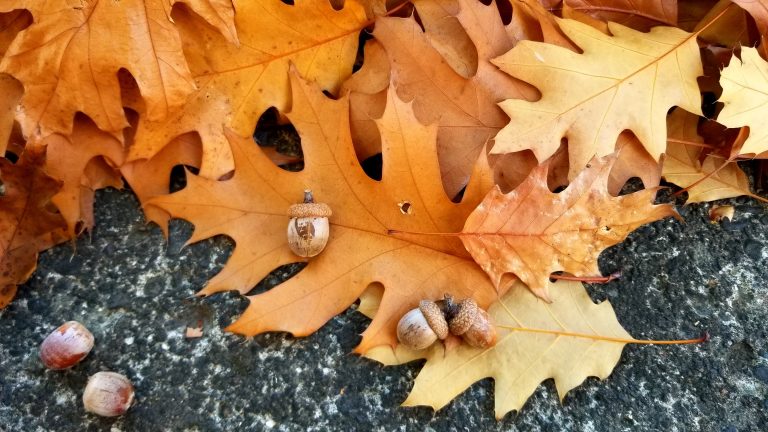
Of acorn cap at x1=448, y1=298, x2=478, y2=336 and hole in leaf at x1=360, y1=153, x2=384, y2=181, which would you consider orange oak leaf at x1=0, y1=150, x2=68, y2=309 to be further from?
acorn cap at x1=448, y1=298, x2=478, y2=336

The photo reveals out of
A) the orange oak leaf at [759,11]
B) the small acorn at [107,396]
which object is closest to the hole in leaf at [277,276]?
the small acorn at [107,396]

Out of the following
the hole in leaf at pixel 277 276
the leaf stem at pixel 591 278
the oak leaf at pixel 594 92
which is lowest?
the hole in leaf at pixel 277 276

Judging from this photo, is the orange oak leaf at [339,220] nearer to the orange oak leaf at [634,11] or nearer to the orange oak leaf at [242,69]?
the orange oak leaf at [242,69]

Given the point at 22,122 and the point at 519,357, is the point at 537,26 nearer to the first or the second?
the point at 519,357

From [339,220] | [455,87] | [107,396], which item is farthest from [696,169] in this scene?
[107,396]

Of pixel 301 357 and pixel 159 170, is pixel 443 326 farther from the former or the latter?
pixel 159 170

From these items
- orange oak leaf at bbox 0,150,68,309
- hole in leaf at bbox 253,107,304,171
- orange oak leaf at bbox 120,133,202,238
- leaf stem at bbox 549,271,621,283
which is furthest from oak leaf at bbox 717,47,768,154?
orange oak leaf at bbox 0,150,68,309

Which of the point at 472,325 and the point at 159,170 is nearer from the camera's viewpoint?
the point at 472,325
